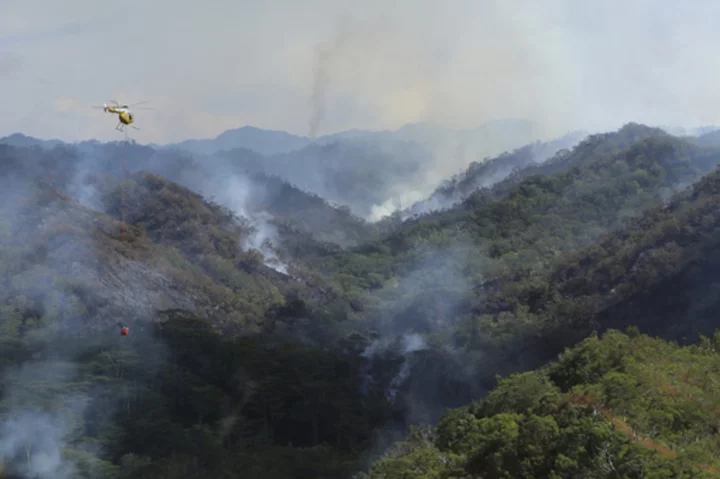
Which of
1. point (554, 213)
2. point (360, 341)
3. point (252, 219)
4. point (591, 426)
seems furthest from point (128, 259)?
point (591, 426)

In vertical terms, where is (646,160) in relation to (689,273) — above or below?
above

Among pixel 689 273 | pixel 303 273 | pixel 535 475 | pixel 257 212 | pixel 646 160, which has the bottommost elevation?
pixel 535 475

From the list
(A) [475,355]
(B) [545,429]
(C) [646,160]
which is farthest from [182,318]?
(C) [646,160]

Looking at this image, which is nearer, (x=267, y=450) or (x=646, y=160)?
(x=267, y=450)

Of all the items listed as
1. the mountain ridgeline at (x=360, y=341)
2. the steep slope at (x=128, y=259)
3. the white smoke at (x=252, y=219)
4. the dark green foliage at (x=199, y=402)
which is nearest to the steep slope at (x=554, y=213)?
the mountain ridgeline at (x=360, y=341)

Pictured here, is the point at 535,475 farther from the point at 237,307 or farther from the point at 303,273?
the point at 303,273

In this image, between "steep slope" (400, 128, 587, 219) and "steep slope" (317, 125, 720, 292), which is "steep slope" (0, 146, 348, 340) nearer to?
"steep slope" (317, 125, 720, 292)

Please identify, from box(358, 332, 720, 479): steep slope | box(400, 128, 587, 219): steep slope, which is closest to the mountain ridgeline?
box(358, 332, 720, 479): steep slope
